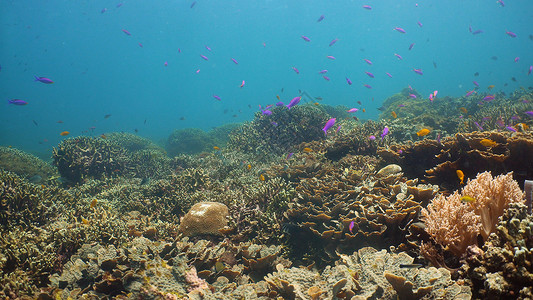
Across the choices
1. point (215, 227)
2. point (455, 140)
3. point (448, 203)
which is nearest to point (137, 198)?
point (215, 227)

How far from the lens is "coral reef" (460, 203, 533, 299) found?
1.62 m

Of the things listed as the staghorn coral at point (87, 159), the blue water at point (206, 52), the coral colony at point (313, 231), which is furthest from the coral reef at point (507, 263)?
the blue water at point (206, 52)

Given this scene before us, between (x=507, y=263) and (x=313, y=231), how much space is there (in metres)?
2.79

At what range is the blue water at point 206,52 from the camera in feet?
274

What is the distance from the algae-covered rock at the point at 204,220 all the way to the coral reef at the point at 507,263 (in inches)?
164

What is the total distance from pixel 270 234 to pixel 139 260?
249cm

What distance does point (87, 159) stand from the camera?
10.6m

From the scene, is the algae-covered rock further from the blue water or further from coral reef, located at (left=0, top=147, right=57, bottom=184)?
the blue water

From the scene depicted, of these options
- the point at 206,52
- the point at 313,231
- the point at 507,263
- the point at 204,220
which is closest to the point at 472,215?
the point at 507,263

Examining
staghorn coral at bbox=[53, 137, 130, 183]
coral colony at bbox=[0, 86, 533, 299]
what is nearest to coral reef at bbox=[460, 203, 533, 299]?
coral colony at bbox=[0, 86, 533, 299]

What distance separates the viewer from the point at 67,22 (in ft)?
273

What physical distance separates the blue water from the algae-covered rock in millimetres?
61158

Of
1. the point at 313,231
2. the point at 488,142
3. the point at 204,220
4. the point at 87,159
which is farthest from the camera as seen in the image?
the point at 87,159

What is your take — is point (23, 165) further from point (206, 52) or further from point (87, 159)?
point (206, 52)
